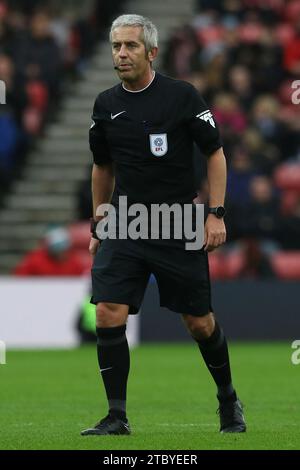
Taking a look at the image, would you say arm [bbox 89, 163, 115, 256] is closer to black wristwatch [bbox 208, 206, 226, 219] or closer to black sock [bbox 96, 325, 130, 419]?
black sock [bbox 96, 325, 130, 419]

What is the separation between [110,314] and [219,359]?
0.72 metres

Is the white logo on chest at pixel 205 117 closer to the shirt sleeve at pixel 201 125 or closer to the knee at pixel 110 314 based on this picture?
the shirt sleeve at pixel 201 125

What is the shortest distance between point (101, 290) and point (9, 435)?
3.17ft

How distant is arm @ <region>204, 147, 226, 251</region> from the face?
2.18 feet

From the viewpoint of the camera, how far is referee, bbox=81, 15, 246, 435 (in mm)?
8469

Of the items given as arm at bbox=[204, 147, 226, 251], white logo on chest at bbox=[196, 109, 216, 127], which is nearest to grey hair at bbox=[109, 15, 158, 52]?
white logo on chest at bbox=[196, 109, 216, 127]

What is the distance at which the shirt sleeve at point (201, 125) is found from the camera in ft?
27.9

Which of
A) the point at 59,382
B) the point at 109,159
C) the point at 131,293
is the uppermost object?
the point at 109,159

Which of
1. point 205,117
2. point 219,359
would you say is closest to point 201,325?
point 219,359

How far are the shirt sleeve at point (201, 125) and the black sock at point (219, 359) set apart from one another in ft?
3.41

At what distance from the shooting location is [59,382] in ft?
42.7

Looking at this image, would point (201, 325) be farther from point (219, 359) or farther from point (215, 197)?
point (215, 197)

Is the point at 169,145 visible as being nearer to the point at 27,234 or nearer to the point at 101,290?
the point at 101,290
